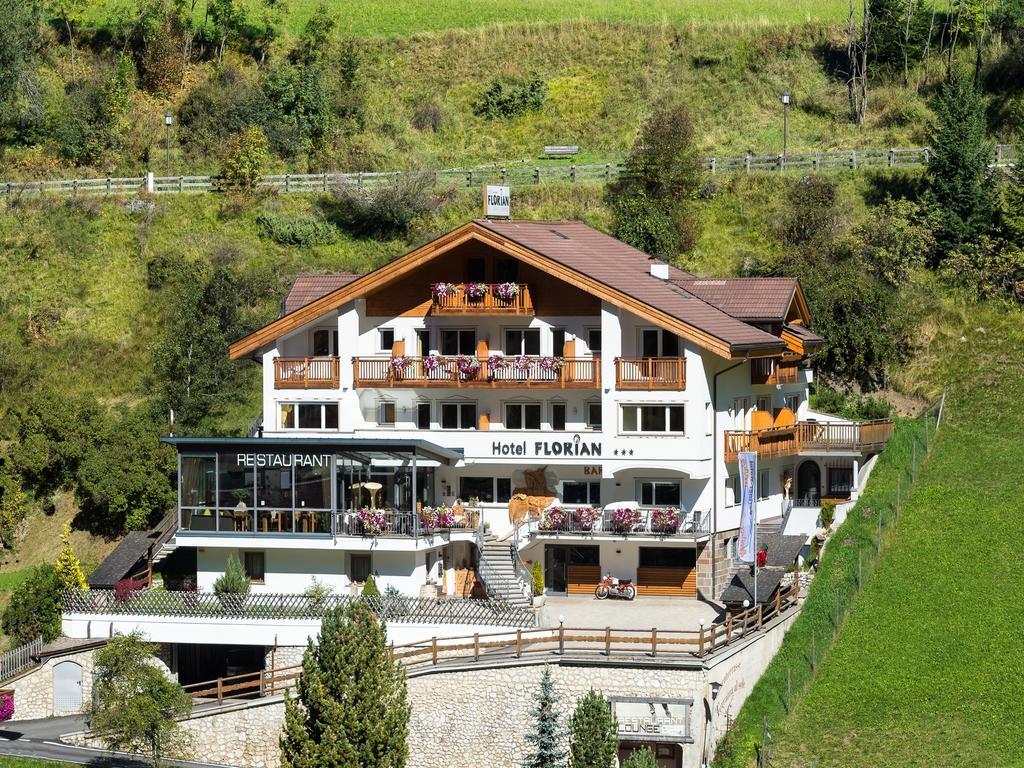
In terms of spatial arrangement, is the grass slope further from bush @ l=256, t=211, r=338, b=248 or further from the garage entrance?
bush @ l=256, t=211, r=338, b=248

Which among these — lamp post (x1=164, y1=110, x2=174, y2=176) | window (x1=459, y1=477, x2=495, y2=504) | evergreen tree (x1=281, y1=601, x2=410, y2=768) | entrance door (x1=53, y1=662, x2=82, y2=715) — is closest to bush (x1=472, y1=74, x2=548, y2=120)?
lamp post (x1=164, y1=110, x2=174, y2=176)

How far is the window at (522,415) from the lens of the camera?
2307 inches

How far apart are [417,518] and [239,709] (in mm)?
8285

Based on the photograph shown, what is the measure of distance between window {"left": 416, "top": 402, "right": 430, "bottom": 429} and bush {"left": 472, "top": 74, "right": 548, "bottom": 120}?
39.1m

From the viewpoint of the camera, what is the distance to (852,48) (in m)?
94.6

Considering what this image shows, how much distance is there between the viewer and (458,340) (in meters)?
59.7

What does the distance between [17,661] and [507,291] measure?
18310 mm

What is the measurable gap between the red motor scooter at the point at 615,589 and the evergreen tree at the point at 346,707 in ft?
42.4

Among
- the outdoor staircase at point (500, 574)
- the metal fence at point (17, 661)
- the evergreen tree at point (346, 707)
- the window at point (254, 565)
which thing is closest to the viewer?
the evergreen tree at point (346, 707)

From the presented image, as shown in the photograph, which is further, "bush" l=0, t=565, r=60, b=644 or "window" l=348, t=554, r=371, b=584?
"bush" l=0, t=565, r=60, b=644

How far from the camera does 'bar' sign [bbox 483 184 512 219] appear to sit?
2435 inches

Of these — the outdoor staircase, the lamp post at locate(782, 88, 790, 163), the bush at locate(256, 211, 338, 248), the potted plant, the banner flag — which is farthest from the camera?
the lamp post at locate(782, 88, 790, 163)

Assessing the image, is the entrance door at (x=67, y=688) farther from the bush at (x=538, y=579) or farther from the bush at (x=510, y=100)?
the bush at (x=510, y=100)

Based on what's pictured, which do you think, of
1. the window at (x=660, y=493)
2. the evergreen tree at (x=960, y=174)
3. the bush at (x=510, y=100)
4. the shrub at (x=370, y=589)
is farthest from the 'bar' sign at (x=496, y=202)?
the bush at (x=510, y=100)
